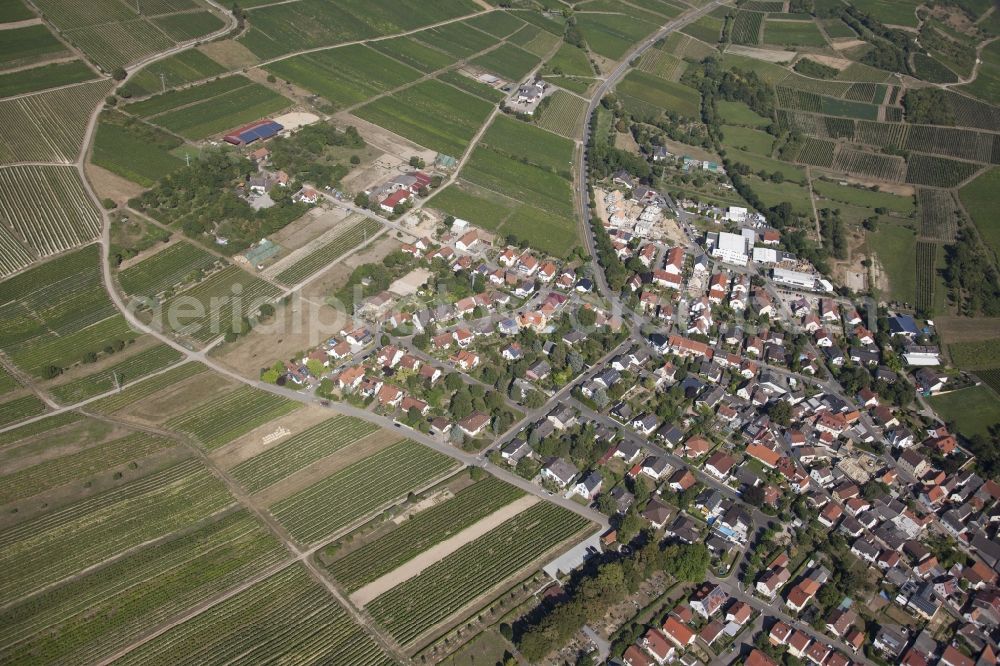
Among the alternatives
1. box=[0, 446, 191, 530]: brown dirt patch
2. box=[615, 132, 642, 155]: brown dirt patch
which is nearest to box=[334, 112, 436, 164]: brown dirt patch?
box=[615, 132, 642, 155]: brown dirt patch

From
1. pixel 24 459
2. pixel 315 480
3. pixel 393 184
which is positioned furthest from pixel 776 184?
pixel 24 459

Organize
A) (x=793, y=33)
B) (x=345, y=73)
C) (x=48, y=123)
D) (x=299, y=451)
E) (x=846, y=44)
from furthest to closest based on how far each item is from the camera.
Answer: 1. (x=793, y=33)
2. (x=846, y=44)
3. (x=345, y=73)
4. (x=48, y=123)
5. (x=299, y=451)

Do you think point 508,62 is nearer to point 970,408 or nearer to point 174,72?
point 174,72

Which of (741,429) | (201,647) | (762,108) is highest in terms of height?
(762,108)

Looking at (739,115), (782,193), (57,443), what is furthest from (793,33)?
(57,443)

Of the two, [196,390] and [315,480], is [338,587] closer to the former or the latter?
[315,480]

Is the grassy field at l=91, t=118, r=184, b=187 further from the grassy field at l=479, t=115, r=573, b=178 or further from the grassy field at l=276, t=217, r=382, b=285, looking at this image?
the grassy field at l=479, t=115, r=573, b=178
